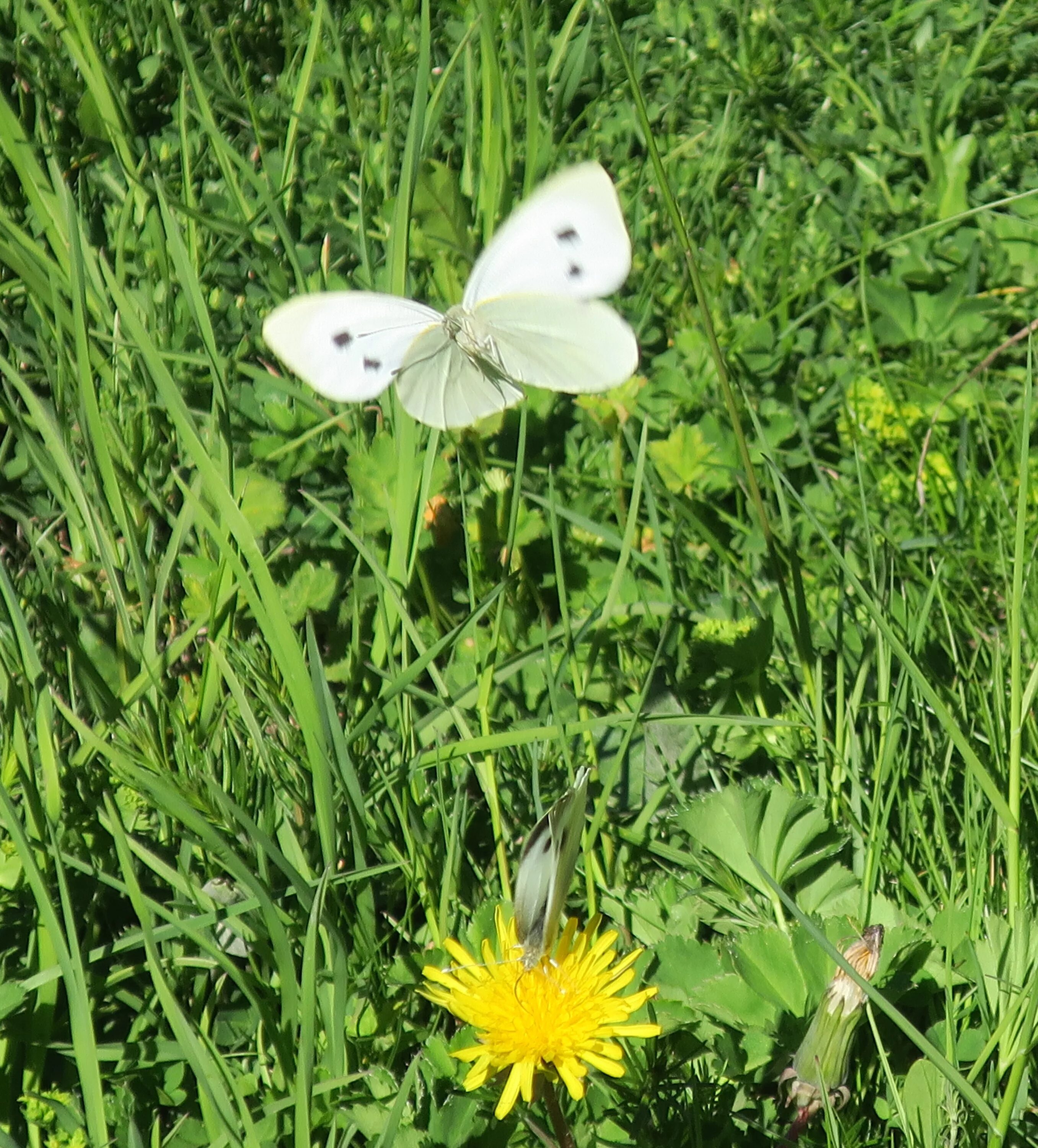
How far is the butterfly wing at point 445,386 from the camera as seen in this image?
6.59 ft

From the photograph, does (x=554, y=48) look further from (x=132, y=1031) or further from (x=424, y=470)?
(x=132, y=1031)

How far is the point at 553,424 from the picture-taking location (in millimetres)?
2648

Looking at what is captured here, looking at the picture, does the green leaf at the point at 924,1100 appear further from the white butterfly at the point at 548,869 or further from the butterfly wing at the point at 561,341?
the butterfly wing at the point at 561,341

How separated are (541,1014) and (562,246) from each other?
4.36 ft

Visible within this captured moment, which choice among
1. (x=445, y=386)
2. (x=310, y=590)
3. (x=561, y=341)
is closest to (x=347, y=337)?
(x=445, y=386)

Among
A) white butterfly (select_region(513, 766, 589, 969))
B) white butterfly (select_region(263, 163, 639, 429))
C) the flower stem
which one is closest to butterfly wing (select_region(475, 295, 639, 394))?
white butterfly (select_region(263, 163, 639, 429))

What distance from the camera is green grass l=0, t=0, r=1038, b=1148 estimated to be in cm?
155

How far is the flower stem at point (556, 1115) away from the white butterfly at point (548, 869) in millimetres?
167

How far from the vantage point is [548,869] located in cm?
116

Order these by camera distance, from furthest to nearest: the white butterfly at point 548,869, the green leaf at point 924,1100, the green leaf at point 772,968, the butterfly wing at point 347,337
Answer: the butterfly wing at point 347,337
the green leaf at point 772,968
the green leaf at point 924,1100
the white butterfly at point 548,869

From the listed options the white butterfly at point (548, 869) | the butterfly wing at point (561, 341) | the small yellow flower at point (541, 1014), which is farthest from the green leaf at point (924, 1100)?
the butterfly wing at point (561, 341)

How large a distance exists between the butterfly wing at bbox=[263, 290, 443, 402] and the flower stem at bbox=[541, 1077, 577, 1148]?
1.21 m

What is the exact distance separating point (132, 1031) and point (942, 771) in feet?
4.64

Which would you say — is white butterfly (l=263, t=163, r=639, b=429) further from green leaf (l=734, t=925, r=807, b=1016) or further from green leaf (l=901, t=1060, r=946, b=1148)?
green leaf (l=901, t=1060, r=946, b=1148)
